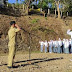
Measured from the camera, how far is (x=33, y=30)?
93.0 feet

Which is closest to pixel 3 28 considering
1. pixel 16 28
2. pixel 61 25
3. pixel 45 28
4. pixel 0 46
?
pixel 0 46

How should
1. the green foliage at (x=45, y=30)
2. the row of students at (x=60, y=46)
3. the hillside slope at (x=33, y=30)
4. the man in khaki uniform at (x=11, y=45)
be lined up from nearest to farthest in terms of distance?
the man in khaki uniform at (x=11, y=45) < the row of students at (x=60, y=46) < the hillside slope at (x=33, y=30) < the green foliage at (x=45, y=30)

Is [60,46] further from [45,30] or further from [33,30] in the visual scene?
[45,30]

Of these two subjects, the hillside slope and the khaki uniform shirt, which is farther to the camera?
the hillside slope

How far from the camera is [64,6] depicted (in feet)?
156

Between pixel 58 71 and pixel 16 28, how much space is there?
2.51 metres

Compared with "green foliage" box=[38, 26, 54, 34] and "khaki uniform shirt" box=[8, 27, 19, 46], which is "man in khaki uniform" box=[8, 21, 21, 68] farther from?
"green foliage" box=[38, 26, 54, 34]

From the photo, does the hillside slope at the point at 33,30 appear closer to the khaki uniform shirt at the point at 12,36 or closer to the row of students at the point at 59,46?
the row of students at the point at 59,46

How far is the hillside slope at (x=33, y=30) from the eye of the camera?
80.0ft

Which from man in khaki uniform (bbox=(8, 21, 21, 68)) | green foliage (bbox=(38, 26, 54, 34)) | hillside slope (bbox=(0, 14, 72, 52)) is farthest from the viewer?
green foliage (bbox=(38, 26, 54, 34))

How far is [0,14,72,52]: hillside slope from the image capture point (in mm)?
24395

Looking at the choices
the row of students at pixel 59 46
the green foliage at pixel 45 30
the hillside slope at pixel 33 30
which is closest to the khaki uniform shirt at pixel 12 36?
the row of students at pixel 59 46

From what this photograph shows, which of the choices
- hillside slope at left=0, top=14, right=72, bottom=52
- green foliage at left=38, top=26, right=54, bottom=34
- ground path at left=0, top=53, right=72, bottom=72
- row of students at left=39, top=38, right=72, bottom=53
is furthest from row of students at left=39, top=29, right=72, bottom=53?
green foliage at left=38, top=26, right=54, bottom=34

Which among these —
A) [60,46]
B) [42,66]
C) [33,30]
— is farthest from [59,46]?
[33,30]
